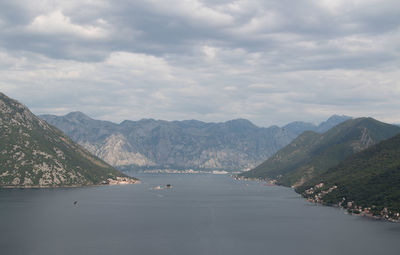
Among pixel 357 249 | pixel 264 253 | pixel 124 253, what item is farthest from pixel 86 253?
pixel 357 249

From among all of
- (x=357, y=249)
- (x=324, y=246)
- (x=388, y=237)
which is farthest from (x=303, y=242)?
(x=388, y=237)

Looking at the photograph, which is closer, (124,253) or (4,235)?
(124,253)

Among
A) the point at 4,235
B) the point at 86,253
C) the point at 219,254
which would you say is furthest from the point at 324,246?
the point at 4,235

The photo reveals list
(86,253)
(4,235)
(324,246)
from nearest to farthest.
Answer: (86,253) → (324,246) → (4,235)

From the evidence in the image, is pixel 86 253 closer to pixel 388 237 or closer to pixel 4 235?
pixel 4 235

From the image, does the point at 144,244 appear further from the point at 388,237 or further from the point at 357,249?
the point at 388,237

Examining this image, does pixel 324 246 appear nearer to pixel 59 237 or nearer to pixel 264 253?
pixel 264 253

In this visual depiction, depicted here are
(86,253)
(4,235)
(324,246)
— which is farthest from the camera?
(4,235)

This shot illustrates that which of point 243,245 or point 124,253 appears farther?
point 243,245
